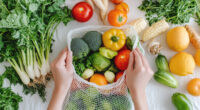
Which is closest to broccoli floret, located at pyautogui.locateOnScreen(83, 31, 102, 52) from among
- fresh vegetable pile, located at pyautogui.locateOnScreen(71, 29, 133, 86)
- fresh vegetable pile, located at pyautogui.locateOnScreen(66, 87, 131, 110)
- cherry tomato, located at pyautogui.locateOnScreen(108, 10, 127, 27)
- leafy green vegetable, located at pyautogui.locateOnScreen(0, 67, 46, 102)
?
fresh vegetable pile, located at pyautogui.locateOnScreen(71, 29, 133, 86)

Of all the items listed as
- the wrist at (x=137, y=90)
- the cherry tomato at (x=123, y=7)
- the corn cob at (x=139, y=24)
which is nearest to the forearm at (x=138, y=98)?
the wrist at (x=137, y=90)

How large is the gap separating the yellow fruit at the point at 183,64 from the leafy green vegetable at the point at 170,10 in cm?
20

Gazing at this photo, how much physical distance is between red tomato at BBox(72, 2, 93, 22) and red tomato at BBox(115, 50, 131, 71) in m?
0.28

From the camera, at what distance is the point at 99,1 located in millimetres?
1084

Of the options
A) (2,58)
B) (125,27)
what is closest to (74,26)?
(125,27)

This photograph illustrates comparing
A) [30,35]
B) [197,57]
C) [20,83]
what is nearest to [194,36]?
[197,57]

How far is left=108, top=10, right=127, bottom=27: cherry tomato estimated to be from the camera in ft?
3.39

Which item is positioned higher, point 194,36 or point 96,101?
point 194,36

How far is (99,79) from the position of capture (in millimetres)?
1010

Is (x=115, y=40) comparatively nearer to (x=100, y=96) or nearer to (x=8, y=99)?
(x=100, y=96)

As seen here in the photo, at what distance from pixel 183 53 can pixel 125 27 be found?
33cm

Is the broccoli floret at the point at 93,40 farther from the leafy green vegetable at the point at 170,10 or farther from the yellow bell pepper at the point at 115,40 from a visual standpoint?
the leafy green vegetable at the point at 170,10

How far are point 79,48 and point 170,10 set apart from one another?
21.3 inches

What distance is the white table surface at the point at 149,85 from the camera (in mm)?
1103
